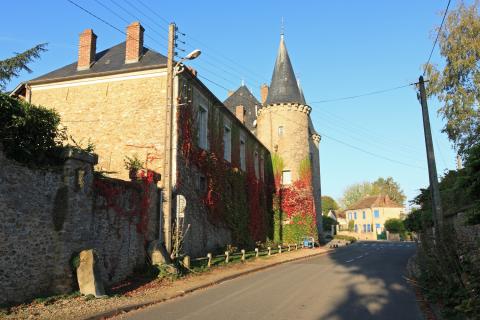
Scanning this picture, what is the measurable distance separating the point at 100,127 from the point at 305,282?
37.6 ft

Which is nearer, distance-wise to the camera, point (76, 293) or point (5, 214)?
point (5, 214)

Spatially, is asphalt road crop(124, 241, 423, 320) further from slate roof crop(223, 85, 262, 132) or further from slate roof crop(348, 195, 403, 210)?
slate roof crop(348, 195, 403, 210)

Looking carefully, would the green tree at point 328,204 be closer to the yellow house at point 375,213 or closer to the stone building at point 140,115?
the yellow house at point 375,213

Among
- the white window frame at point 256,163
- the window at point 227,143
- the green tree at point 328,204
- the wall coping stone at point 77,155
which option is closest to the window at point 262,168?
the white window frame at point 256,163

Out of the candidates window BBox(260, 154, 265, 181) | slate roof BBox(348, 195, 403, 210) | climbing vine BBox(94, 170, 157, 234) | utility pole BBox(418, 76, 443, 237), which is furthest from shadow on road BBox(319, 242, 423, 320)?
slate roof BBox(348, 195, 403, 210)

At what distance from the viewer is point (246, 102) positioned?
39.8 m

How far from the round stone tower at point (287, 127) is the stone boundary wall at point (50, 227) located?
22504 mm

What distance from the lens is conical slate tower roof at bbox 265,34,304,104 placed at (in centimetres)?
3425

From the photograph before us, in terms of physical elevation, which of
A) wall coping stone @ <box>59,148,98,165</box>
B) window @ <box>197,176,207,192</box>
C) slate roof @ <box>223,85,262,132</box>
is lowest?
wall coping stone @ <box>59,148,98,165</box>

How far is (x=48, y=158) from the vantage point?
10188mm

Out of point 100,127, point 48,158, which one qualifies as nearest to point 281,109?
point 100,127

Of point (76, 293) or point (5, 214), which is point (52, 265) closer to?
point (76, 293)

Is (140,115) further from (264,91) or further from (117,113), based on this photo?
(264,91)

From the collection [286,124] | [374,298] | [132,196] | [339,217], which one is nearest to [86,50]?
[132,196]
